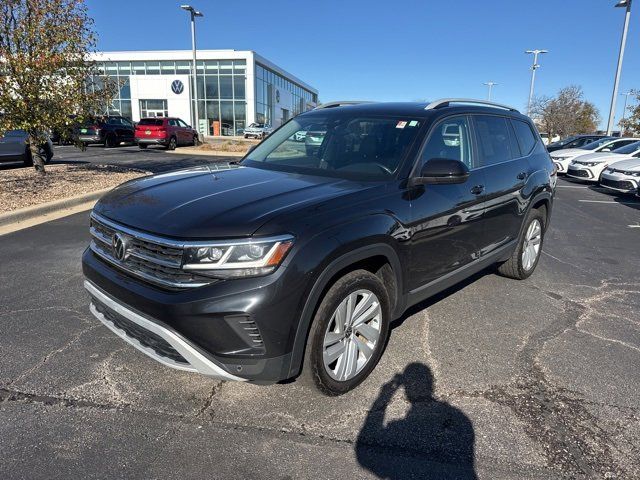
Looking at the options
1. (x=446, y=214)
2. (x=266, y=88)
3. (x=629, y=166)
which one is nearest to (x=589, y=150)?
(x=629, y=166)

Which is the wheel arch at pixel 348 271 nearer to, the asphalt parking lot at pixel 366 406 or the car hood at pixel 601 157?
the asphalt parking lot at pixel 366 406

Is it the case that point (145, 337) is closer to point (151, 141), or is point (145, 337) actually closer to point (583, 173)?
point (583, 173)

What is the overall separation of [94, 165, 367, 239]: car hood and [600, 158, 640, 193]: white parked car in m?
11.7

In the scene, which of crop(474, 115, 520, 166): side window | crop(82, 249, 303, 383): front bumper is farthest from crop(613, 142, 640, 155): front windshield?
crop(82, 249, 303, 383): front bumper

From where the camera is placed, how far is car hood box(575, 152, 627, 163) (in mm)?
15094

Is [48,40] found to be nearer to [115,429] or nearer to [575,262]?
[115,429]

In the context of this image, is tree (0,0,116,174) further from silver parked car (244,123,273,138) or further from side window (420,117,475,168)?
silver parked car (244,123,273,138)

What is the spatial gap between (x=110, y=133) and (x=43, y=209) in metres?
18.0

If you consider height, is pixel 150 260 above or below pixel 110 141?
below

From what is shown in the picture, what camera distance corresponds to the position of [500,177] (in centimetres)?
432

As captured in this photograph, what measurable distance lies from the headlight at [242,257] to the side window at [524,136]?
361 centimetres

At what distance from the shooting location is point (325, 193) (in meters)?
2.93

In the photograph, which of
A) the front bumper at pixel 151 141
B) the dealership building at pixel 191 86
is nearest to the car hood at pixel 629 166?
the front bumper at pixel 151 141

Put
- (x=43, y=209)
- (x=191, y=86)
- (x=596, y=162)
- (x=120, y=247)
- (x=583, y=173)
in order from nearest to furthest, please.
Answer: (x=120, y=247), (x=43, y=209), (x=596, y=162), (x=583, y=173), (x=191, y=86)
